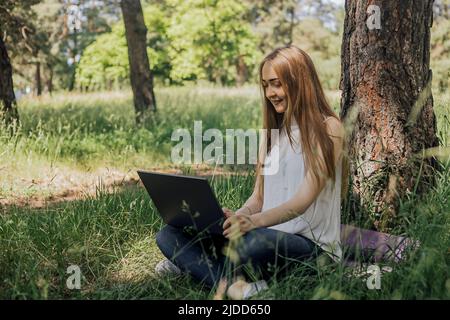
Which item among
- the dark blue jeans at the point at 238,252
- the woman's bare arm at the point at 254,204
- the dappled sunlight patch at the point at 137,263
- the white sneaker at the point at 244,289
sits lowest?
the dappled sunlight patch at the point at 137,263

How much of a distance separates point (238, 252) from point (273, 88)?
2.50 feet

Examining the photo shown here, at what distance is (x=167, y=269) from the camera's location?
112 inches

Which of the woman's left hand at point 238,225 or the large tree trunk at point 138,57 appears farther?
the large tree trunk at point 138,57

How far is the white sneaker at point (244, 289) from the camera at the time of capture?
2.32 meters

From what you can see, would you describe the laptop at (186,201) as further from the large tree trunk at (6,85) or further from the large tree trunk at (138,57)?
the large tree trunk at (138,57)

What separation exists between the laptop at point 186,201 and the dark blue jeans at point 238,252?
0.22 feet

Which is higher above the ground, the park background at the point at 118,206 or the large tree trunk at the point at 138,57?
the large tree trunk at the point at 138,57

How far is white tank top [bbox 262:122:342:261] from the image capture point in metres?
2.59

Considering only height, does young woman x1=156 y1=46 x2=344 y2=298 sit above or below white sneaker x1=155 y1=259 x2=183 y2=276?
above

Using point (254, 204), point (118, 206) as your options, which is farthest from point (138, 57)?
point (254, 204)

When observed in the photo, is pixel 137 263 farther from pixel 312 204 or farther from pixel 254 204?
pixel 312 204

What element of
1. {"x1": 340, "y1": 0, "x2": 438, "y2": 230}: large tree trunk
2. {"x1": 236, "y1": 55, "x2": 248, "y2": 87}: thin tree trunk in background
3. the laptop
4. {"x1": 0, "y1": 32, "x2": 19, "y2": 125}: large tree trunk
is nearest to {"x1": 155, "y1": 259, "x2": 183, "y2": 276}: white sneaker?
the laptop

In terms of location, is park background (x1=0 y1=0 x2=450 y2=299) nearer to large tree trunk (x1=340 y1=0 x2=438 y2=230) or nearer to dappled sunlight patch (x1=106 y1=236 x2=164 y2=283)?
dappled sunlight patch (x1=106 y1=236 x2=164 y2=283)

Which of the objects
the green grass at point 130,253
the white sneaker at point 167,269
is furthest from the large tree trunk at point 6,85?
the white sneaker at point 167,269
